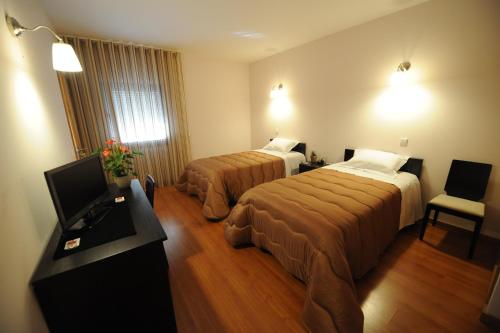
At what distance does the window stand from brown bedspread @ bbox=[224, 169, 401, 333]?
2601mm

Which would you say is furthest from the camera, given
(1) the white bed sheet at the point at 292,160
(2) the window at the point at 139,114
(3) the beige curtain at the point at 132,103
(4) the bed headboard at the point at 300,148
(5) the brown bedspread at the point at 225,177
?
(4) the bed headboard at the point at 300,148

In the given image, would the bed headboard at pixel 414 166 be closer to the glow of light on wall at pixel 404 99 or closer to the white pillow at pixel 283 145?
the glow of light on wall at pixel 404 99

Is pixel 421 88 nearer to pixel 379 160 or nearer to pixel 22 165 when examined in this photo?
pixel 379 160

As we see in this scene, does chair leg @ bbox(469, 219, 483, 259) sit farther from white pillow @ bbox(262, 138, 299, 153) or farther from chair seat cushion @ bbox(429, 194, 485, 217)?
white pillow @ bbox(262, 138, 299, 153)

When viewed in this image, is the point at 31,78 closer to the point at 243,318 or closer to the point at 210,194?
the point at 210,194

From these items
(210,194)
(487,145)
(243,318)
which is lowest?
(243,318)

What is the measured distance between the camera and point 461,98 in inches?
87.2

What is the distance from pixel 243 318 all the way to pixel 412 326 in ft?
3.81

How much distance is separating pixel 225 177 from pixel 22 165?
6.92 ft

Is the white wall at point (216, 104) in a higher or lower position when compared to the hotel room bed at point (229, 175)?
higher

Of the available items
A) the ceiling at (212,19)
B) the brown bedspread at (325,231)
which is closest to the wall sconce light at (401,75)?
the ceiling at (212,19)

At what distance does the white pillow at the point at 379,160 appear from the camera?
2608 millimetres

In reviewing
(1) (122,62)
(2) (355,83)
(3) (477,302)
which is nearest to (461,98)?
(2) (355,83)

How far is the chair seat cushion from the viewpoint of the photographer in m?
1.92
